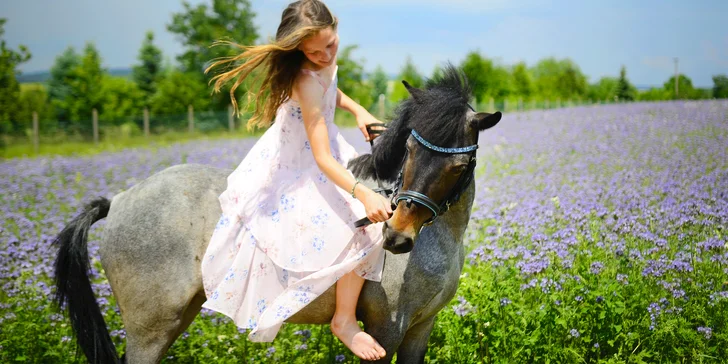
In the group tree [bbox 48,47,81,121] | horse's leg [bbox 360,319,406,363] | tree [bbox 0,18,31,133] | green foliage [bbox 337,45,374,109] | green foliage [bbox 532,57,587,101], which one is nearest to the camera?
horse's leg [bbox 360,319,406,363]

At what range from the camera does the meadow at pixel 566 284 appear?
3645 millimetres

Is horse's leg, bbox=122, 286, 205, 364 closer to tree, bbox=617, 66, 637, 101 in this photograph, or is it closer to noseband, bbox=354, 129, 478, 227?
noseband, bbox=354, 129, 478, 227

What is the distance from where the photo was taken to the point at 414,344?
325 centimetres

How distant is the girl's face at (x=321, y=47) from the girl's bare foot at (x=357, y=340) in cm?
134

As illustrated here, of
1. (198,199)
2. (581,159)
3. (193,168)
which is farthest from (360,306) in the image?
(581,159)

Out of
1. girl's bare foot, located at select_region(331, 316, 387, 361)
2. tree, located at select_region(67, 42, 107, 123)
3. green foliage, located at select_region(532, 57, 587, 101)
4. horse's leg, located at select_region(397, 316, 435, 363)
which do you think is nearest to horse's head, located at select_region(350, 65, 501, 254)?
girl's bare foot, located at select_region(331, 316, 387, 361)

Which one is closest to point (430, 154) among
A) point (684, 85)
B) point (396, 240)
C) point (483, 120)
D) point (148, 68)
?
point (483, 120)

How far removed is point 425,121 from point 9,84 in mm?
24021

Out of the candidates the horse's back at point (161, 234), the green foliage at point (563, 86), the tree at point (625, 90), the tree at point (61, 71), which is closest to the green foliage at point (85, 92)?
the tree at point (61, 71)

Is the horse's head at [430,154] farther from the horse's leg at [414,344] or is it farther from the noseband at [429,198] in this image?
the horse's leg at [414,344]

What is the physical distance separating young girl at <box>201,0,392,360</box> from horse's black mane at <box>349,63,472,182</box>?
202 millimetres

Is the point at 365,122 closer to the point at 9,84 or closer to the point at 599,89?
the point at 9,84

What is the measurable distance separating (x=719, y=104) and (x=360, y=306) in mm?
6711

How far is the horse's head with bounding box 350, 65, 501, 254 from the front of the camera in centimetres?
237
